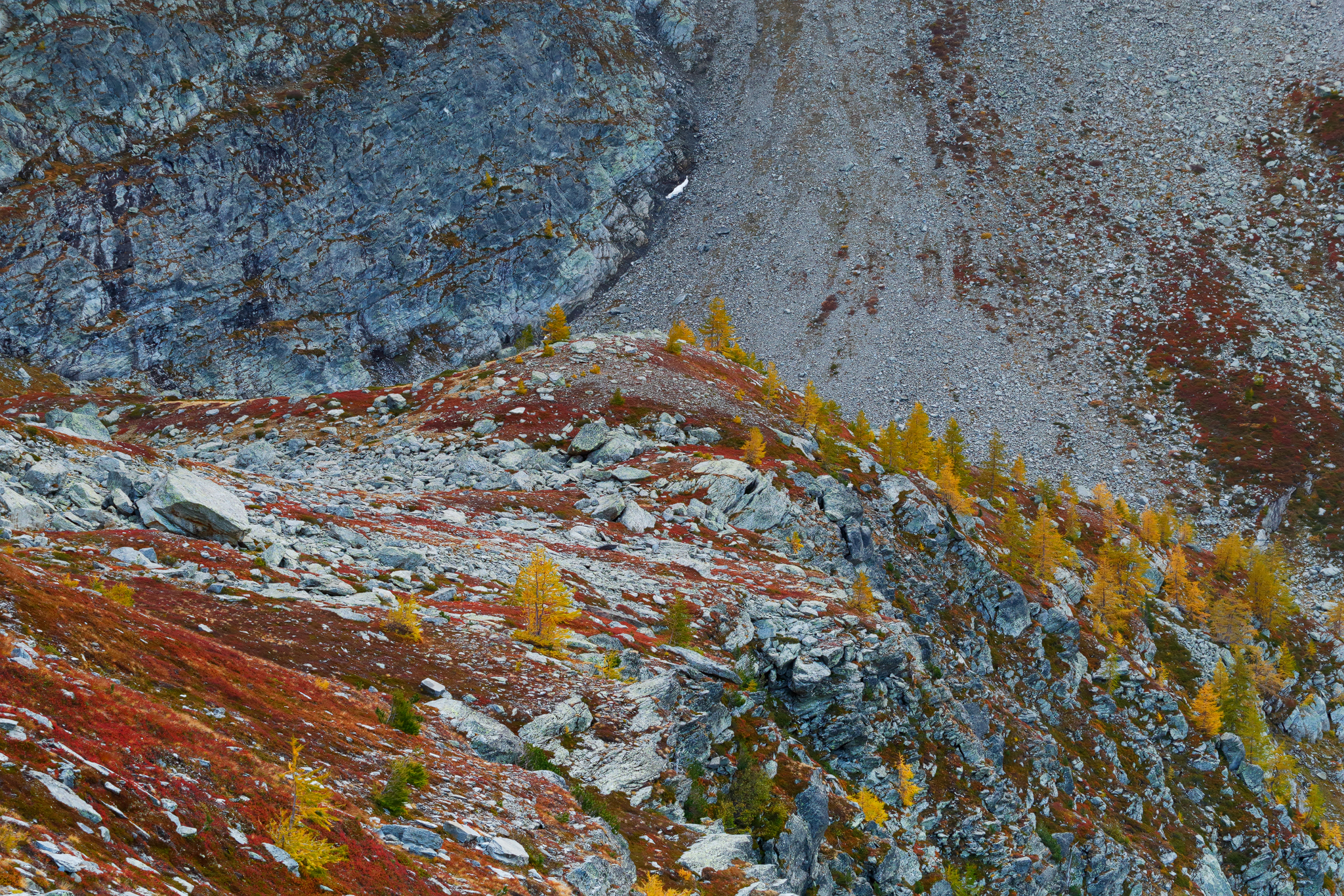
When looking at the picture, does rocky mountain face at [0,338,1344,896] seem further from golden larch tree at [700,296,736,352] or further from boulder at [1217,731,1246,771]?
golden larch tree at [700,296,736,352]

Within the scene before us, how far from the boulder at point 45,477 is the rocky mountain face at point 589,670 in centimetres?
15

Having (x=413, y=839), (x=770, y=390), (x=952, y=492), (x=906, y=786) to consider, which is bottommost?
(x=906, y=786)

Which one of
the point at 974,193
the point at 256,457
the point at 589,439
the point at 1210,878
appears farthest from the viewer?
the point at 974,193

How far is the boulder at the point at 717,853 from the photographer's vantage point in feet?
66.7

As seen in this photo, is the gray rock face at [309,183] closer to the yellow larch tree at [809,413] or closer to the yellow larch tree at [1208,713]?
the yellow larch tree at [809,413]

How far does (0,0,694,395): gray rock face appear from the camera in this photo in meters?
105

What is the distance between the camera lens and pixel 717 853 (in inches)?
834

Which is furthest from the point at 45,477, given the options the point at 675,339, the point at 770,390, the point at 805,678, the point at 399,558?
the point at 770,390

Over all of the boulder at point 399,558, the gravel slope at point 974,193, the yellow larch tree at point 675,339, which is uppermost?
the gravel slope at point 974,193

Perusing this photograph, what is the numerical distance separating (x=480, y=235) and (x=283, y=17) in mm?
43487

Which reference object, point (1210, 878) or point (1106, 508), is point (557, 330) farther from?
point (1210, 878)

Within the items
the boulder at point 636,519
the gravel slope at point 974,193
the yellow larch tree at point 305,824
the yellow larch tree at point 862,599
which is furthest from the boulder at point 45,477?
the gravel slope at point 974,193

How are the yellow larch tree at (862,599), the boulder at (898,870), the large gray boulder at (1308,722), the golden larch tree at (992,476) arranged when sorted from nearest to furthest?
the boulder at (898,870) → the yellow larch tree at (862,599) → the large gray boulder at (1308,722) → the golden larch tree at (992,476)

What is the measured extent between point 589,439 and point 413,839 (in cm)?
3988
